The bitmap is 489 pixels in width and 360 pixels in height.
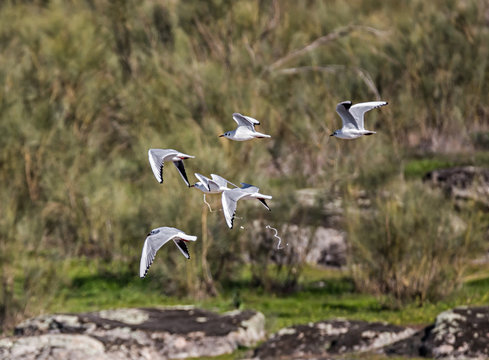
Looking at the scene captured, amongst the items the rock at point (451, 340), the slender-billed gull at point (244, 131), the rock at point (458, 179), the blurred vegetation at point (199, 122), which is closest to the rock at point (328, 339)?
the rock at point (451, 340)

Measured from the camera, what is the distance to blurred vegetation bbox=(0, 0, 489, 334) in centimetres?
2498

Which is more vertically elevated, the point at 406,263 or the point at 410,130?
the point at 410,130

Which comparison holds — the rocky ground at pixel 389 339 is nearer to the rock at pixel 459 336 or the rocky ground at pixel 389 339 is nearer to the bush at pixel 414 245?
the rock at pixel 459 336

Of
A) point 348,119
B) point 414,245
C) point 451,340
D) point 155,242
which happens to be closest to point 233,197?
point 155,242

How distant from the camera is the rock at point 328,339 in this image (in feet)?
57.3

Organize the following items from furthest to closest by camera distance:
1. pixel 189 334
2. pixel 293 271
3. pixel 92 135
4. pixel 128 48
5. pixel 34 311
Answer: pixel 128 48
pixel 92 135
pixel 293 271
pixel 34 311
pixel 189 334

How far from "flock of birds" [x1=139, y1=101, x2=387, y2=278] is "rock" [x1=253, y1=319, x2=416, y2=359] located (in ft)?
26.2

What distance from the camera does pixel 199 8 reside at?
1510 inches

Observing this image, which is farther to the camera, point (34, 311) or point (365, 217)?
point (365, 217)

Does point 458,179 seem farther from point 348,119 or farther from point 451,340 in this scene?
point 348,119

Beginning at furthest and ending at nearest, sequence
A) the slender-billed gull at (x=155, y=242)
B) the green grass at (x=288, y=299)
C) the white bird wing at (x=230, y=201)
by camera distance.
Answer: the green grass at (x=288, y=299), the slender-billed gull at (x=155, y=242), the white bird wing at (x=230, y=201)

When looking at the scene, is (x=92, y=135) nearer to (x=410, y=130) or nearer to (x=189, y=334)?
(x=410, y=130)

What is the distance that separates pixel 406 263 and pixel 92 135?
615 inches

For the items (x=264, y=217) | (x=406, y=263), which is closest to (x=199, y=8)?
(x=264, y=217)
